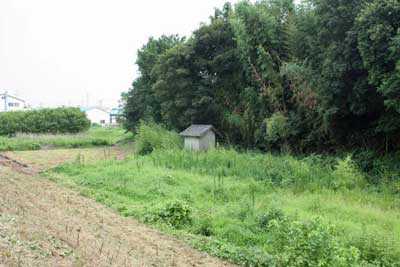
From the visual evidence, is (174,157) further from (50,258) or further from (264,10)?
(50,258)

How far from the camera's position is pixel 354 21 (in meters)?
9.17

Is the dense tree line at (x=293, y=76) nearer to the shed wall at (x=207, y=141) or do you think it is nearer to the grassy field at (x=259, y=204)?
the shed wall at (x=207, y=141)

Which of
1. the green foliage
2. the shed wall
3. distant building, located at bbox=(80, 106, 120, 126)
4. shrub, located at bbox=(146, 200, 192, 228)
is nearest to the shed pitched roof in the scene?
the shed wall

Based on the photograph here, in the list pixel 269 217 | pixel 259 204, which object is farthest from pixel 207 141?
pixel 269 217

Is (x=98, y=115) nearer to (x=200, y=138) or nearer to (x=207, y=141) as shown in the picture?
(x=207, y=141)

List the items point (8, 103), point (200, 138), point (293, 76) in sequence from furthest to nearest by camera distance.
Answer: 1. point (8, 103)
2. point (200, 138)
3. point (293, 76)

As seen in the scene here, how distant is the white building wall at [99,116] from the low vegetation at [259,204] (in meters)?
52.1

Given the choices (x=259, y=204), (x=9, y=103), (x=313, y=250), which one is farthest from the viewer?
(x=9, y=103)

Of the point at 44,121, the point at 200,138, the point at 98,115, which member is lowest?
the point at 200,138

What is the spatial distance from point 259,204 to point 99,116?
5997 centimetres

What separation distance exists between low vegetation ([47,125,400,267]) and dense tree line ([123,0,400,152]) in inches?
65.7

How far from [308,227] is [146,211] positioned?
134 inches

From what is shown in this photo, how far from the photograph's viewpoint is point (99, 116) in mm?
63438

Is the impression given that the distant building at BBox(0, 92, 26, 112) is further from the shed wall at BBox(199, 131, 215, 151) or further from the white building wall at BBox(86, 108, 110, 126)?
the shed wall at BBox(199, 131, 215, 151)
